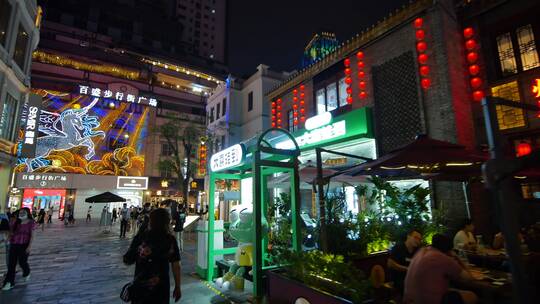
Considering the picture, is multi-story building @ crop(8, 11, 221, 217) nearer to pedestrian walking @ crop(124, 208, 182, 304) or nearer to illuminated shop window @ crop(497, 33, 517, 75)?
illuminated shop window @ crop(497, 33, 517, 75)

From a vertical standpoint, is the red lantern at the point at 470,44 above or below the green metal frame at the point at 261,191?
above

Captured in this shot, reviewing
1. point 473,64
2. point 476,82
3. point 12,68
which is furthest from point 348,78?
point 12,68

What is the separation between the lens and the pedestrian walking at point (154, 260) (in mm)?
4016

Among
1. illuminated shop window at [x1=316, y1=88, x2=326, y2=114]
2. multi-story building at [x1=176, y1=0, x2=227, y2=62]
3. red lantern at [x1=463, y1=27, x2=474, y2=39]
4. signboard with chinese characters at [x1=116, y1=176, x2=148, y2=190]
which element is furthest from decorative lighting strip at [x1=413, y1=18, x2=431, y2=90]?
multi-story building at [x1=176, y1=0, x2=227, y2=62]

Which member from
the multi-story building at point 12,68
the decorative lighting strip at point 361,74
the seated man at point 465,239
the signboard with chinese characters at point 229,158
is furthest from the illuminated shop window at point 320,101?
the multi-story building at point 12,68

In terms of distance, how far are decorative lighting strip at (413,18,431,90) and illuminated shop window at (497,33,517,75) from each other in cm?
250

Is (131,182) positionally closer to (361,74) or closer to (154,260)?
(361,74)

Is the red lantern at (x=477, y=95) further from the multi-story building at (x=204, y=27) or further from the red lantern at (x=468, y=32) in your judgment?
the multi-story building at (x=204, y=27)

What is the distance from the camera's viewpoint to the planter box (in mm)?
4193

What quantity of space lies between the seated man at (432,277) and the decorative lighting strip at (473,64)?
365 inches

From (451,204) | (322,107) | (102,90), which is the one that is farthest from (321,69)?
(102,90)

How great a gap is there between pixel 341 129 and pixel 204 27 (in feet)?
259

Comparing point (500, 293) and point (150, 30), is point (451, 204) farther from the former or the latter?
point (150, 30)

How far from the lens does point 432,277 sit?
155 inches
